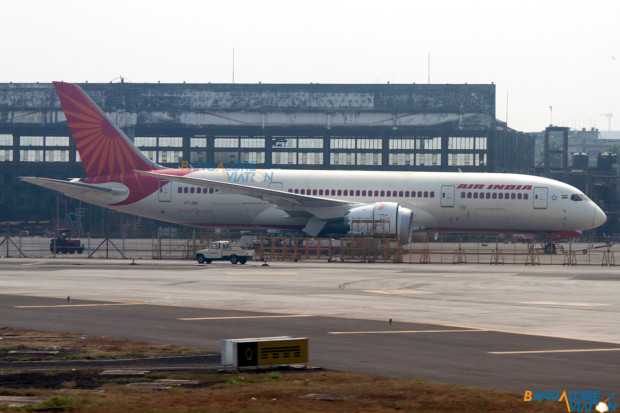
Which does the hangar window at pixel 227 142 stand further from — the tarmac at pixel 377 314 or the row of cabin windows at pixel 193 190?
the tarmac at pixel 377 314

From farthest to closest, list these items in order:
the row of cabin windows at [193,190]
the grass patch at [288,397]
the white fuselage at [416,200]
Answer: the row of cabin windows at [193,190] < the white fuselage at [416,200] < the grass patch at [288,397]

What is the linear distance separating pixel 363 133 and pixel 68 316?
9565cm

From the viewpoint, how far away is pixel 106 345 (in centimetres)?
1742

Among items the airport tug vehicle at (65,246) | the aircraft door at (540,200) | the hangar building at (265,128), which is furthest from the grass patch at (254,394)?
the hangar building at (265,128)

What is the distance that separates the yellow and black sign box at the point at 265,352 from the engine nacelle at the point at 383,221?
37616 millimetres

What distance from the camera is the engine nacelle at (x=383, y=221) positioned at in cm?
5247

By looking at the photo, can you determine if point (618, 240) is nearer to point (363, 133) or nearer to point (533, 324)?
point (363, 133)

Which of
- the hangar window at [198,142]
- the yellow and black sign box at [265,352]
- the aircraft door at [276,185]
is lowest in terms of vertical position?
the yellow and black sign box at [265,352]

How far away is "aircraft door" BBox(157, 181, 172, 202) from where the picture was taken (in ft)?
192

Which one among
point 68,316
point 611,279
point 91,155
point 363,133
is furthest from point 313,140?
point 68,316

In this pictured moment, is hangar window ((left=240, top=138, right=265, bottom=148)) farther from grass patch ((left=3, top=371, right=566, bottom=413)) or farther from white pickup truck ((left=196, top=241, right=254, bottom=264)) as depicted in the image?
grass patch ((left=3, top=371, right=566, bottom=413))

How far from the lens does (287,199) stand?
5444cm

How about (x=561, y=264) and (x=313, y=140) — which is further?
(x=313, y=140)
